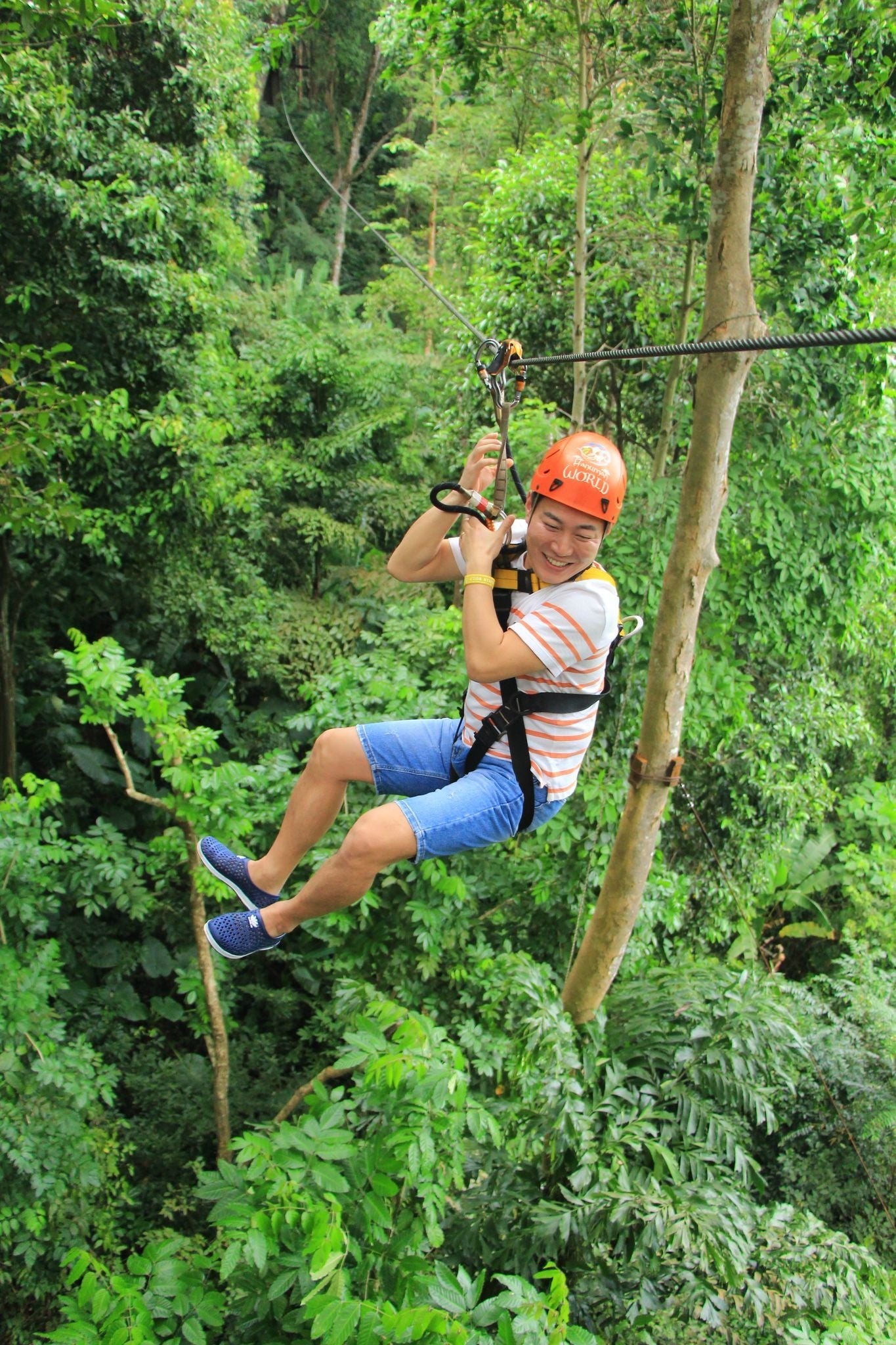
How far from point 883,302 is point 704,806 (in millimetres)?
3463

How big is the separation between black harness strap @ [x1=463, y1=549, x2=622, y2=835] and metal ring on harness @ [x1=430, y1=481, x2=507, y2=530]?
3.7 inches

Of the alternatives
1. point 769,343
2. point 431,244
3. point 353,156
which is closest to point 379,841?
point 769,343

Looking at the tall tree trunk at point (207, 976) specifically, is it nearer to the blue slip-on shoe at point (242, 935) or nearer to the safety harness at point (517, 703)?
the blue slip-on shoe at point (242, 935)

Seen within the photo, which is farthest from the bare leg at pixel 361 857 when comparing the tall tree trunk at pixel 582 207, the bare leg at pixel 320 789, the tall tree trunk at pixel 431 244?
the tall tree trunk at pixel 431 244

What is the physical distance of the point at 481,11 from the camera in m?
4.51

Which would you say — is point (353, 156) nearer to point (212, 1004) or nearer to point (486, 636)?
point (212, 1004)

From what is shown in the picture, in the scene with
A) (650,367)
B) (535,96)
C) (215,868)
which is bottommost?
(215,868)

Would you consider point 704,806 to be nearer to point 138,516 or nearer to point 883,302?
point 883,302

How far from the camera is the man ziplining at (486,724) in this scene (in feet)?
6.76

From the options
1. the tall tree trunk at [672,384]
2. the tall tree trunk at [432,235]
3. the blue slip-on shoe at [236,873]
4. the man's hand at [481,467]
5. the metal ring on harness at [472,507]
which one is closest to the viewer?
the metal ring on harness at [472,507]

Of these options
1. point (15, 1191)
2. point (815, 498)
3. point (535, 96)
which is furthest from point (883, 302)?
point (15, 1191)

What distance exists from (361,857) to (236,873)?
1.59ft

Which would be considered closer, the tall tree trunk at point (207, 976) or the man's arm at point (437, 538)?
the man's arm at point (437, 538)

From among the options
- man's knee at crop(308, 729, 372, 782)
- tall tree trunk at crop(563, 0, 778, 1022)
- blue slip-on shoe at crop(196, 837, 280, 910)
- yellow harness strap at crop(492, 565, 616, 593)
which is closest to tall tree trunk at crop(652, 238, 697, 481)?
tall tree trunk at crop(563, 0, 778, 1022)
